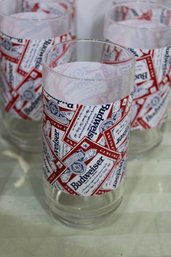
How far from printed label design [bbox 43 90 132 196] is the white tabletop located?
0.16 ft

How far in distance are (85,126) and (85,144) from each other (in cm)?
2

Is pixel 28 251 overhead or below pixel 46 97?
below

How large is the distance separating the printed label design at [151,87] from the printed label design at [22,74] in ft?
0.34

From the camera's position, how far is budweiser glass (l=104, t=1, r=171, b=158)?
57 cm

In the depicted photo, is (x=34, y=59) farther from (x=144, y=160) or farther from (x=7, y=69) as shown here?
(x=144, y=160)

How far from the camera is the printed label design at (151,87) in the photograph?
563 millimetres

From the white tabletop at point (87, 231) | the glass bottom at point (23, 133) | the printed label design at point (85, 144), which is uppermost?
the printed label design at point (85, 144)

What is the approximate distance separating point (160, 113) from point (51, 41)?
0.17 metres

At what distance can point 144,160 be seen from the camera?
0.63m

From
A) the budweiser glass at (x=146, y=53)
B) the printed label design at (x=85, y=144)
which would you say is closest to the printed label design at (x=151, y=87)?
the budweiser glass at (x=146, y=53)

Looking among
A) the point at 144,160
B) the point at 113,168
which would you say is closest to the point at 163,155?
the point at 144,160

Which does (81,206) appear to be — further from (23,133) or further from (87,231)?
(23,133)

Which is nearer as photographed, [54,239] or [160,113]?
[54,239]

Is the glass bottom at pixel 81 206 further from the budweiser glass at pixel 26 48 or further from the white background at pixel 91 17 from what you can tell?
the white background at pixel 91 17
